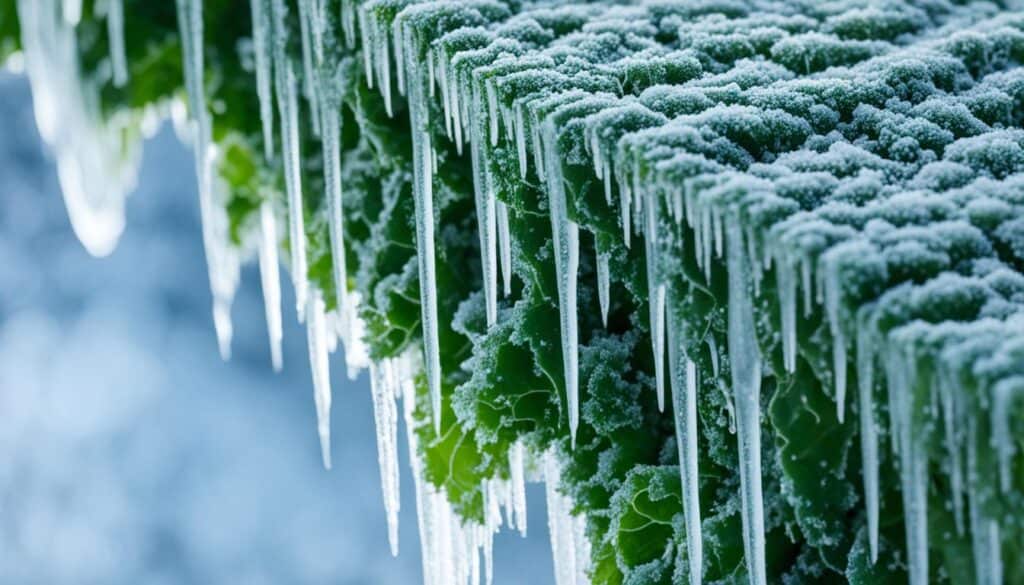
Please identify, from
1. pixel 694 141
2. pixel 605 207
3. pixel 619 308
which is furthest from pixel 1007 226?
pixel 619 308

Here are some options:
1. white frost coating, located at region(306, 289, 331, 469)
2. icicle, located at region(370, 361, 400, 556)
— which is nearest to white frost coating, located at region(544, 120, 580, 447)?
icicle, located at region(370, 361, 400, 556)

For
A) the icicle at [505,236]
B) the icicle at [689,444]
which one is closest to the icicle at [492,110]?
the icicle at [505,236]

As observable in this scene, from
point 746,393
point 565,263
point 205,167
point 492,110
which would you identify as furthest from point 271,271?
point 746,393

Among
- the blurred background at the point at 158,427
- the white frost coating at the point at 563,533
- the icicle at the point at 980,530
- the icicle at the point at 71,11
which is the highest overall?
the icicle at the point at 71,11

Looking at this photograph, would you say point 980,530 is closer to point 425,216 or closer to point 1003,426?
point 1003,426

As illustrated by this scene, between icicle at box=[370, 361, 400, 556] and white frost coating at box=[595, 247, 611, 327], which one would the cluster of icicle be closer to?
icicle at box=[370, 361, 400, 556]

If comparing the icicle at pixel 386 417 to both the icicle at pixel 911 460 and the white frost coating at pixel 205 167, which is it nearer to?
the white frost coating at pixel 205 167

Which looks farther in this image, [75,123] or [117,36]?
[75,123]
